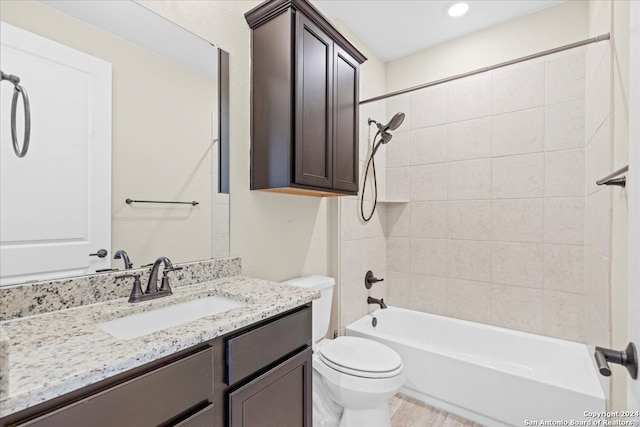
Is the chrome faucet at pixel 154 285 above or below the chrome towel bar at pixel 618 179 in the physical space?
below

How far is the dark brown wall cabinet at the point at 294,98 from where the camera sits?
1396 mm

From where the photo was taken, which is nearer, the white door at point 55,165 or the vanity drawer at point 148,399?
the vanity drawer at point 148,399

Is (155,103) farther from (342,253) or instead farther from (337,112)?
(342,253)

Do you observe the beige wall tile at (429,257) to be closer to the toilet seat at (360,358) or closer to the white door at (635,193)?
the toilet seat at (360,358)

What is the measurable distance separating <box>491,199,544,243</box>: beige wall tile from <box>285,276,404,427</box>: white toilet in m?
1.31

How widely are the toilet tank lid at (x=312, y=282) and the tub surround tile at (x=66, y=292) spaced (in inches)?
25.6

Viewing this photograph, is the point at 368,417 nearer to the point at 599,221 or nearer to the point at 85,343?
the point at 85,343

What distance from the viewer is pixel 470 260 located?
7.83ft

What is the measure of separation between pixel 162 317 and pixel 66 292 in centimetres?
30

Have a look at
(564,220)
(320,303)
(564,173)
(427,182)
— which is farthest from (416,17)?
(320,303)

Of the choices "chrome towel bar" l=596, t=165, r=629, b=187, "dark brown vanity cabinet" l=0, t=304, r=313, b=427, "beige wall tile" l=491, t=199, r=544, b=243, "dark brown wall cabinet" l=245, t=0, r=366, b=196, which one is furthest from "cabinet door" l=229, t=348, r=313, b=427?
"beige wall tile" l=491, t=199, r=544, b=243

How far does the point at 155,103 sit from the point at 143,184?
33 centimetres

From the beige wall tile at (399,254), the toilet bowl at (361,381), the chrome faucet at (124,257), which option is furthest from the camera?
the beige wall tile at (399,254)

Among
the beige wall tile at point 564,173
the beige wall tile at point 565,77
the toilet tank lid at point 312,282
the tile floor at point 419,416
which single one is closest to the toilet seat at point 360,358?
the toilet tank lid at point 312,282
